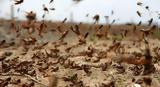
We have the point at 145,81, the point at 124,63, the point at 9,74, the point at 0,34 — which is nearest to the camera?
the point at 145,81

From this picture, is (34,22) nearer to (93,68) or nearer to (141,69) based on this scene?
(93,68)

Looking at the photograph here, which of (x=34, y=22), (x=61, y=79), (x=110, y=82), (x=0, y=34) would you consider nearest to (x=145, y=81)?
(x=110, y=82)

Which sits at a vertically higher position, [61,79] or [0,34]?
[61,79]

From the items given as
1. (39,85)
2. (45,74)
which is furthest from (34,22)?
(39,85)

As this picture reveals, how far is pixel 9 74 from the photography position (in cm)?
773

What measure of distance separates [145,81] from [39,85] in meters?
1.62

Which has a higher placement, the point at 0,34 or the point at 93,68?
the point at 93,68

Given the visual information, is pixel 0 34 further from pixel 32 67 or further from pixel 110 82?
pixel 110 82

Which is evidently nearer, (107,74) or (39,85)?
(39,85)

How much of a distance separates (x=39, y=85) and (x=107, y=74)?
1.25 meters

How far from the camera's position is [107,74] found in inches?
295

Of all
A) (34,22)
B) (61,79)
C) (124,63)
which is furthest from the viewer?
(34,22)

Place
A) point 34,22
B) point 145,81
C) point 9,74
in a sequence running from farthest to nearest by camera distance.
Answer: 1. point 34,22
2. point 9,74
3. point 145,81

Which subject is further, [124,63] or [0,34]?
[0,34]
